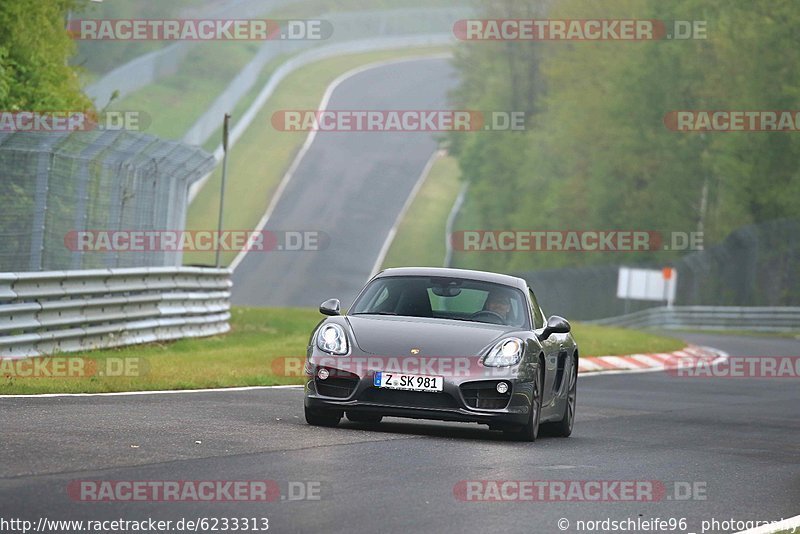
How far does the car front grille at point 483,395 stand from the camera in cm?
1285

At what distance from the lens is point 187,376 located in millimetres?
18516

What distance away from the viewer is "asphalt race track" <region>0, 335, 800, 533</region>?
335 inches

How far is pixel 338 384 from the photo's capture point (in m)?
12.9

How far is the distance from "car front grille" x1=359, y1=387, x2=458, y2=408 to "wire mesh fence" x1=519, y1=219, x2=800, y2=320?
35.6 meters

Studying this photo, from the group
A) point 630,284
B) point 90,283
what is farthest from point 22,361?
point 630,284

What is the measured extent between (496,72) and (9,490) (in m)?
78.1

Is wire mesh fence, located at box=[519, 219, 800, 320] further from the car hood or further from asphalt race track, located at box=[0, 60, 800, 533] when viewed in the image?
the car hood

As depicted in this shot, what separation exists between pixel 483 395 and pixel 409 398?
58 cm

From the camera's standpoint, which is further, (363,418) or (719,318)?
(719,318)
